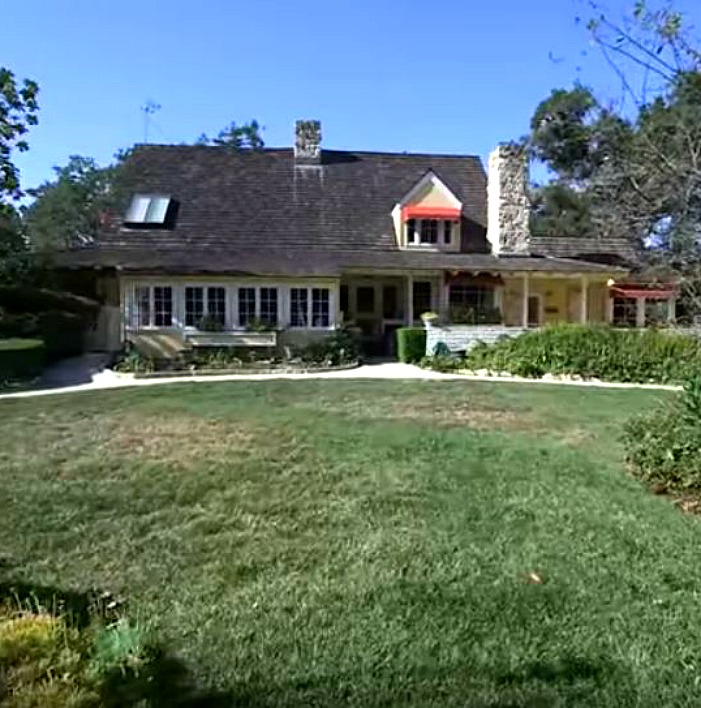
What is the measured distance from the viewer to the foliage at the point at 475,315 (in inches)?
1027

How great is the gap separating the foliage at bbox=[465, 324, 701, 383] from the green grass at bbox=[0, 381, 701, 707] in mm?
10125

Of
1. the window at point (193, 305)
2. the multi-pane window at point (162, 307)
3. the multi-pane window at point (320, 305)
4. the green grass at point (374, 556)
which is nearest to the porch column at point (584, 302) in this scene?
the multi-pane window at point (320, 305)

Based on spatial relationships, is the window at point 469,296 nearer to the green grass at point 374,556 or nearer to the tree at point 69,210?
the green grass at point 374,556

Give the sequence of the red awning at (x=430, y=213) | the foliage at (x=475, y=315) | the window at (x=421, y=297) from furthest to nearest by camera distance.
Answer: the window at (x=421, y=297) → the red awning at (x=430, y=213) → the foliage at (x=475, y=315)

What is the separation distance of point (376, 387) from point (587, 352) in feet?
22.2

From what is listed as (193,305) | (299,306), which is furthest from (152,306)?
(299,306)

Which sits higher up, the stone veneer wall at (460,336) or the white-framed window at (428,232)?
the white-framed window at (428,232)

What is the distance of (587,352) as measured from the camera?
19.8 m

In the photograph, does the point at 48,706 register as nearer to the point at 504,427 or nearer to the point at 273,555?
the point at 273,555

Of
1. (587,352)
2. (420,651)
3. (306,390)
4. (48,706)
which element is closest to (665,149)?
(420,651)

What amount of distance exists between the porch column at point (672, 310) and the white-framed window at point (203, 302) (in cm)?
1707

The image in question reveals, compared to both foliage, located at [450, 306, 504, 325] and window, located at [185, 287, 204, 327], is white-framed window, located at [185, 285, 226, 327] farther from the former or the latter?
foliage, located at [450, 306, 504, 325]

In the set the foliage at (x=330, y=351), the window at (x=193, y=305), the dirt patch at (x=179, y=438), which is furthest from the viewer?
the window at (x=193, y=305)

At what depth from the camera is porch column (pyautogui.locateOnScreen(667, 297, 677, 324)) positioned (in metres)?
7.45
